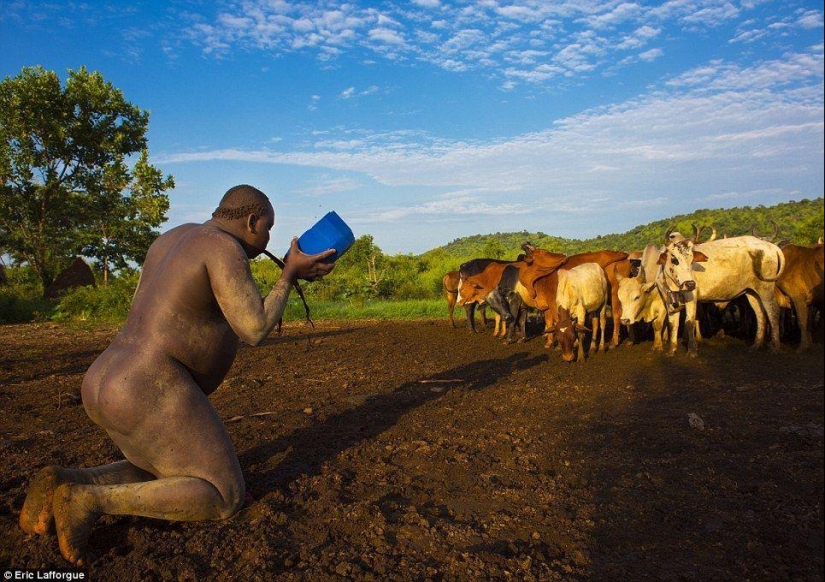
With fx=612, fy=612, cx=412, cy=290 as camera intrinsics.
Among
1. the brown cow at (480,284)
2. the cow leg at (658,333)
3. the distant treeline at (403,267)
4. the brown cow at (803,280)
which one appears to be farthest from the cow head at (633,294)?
the distant treeline at (403,267)

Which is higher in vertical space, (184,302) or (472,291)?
(184,302)

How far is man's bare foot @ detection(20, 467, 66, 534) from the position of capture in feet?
10.5

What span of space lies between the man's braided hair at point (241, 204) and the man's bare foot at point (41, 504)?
5.62 feet

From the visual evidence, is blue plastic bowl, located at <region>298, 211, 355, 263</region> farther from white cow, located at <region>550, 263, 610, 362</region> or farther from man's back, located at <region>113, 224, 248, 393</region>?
white cow, located at <region>550, 263, 610, 362</region>

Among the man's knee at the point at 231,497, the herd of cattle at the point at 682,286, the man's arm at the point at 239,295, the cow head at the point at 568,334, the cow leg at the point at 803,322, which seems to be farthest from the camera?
the herd of cattle at the point at 682,286

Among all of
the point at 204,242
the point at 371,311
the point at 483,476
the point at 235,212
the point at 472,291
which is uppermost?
the point at 235,212

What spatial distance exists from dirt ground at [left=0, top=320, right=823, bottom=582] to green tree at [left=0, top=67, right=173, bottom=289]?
605 inches

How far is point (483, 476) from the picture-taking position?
14.8 feet

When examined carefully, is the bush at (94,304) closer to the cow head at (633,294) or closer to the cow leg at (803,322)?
the cow head at (633,294)

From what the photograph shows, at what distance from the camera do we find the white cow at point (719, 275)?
10523 millimetres

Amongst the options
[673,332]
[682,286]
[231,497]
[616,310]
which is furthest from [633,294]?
[231,497]

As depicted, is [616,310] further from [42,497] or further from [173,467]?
[42,497]

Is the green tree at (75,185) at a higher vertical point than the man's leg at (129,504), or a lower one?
higher

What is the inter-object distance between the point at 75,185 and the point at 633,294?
20.4 metres
